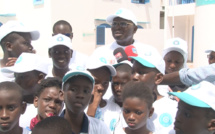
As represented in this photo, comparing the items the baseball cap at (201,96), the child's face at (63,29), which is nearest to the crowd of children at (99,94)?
the baseball cap at (201,96)

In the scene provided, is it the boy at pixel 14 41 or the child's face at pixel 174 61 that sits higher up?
the boy at pixel 14 41

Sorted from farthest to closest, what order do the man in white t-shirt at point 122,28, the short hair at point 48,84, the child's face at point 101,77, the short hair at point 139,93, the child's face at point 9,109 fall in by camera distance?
the man in white t-shirt at point 122,28 → the child's face at point 101,77 → the short hair at point 48,84 → the short hair at point 139,93 → the child's face at point 9,109

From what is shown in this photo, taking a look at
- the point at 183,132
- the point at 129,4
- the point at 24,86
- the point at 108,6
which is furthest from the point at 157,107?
the point at 129,4

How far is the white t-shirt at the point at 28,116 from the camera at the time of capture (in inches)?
102

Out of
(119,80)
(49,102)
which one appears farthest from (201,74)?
(49,102)

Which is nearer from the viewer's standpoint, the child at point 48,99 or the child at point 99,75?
the child at point 48,99

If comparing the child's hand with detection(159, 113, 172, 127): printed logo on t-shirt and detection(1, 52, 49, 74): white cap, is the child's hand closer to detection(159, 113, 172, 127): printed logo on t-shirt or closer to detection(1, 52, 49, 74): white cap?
detection(1, 52, 49, 74): white cap

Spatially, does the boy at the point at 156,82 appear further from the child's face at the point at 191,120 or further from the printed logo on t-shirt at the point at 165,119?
the child's face at the point at 191,120

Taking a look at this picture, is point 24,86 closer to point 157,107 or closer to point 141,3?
point 157,107

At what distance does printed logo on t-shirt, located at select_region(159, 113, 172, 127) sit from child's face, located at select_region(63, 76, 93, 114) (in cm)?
81

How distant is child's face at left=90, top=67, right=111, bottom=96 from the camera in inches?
106

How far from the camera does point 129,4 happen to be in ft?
48.4

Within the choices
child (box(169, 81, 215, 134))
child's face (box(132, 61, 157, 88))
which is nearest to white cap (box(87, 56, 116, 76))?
child's face (box(132, 61, 157, 88))

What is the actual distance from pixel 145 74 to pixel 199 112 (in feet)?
2.53
